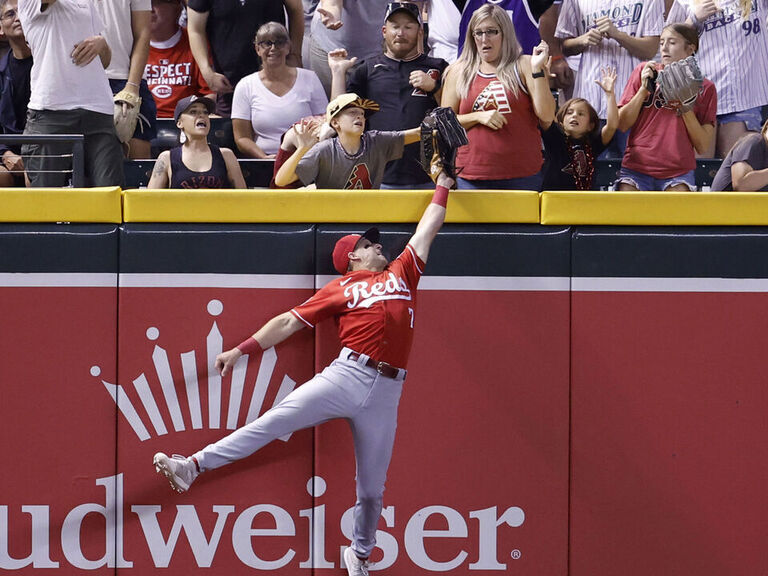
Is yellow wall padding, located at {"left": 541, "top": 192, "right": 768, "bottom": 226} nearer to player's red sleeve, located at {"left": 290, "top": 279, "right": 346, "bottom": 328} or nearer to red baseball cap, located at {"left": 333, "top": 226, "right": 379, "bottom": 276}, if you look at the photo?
red baseball cap, located at {"left": 333, "top": 226, "right": 379, "bottom": 276}

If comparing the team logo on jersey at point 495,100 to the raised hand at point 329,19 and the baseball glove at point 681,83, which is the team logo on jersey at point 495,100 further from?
the raised hand at point 329,19

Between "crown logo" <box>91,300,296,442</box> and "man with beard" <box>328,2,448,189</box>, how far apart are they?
1.83 meters

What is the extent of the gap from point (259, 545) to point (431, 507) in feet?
3.18

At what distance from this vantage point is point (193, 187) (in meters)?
6.83

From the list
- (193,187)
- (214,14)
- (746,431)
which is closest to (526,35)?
(214,14)

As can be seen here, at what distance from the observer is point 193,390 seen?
20.7 ft

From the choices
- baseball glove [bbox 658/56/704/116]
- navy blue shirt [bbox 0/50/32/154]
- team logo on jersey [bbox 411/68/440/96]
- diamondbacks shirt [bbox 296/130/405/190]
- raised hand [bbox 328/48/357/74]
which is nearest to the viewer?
diamondbacks shirt [bbox 296/130/405/190]

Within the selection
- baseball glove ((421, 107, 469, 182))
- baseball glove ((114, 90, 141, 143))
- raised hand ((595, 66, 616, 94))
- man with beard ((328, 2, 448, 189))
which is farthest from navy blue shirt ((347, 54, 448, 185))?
baseball glove ((114, 90, 141, 143))

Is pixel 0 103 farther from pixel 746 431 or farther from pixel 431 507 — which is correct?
pixel 746 431

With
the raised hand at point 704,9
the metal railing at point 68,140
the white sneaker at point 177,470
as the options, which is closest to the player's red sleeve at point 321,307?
the white sneaker at point 177,470

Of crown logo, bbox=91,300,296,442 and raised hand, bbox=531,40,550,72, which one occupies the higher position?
raised hand, bbox=531,40,550,72

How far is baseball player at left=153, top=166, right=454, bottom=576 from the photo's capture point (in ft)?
19.7

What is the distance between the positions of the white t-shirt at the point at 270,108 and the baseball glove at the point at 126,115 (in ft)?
2.45

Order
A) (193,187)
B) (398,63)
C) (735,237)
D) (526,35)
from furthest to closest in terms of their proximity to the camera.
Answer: (526,35)
(398,63)
(193,187)
(735,237)
